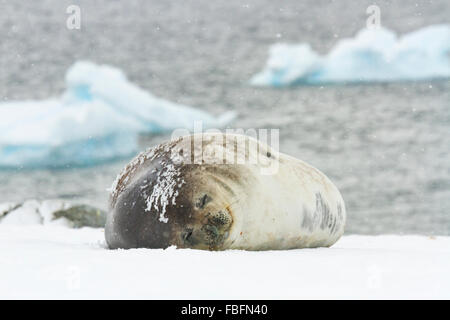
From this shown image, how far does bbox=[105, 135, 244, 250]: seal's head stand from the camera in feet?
7.25

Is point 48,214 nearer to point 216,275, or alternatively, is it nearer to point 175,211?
point 175,211

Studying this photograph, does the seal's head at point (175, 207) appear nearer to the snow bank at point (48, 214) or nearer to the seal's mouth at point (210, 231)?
the seal's mouth at point (210, 231)

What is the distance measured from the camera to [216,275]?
168cm

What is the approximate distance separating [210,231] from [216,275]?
0.53 metres

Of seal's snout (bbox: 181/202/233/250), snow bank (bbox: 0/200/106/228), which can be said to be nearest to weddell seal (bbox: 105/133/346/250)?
seal's snout (bbox: 181/202/233/250)

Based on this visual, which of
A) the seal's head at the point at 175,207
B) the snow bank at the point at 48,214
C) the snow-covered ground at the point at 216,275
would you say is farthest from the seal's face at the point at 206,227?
the snow bank at the point at 48,214

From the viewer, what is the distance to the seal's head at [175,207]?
7.25ft

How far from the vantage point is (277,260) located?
1.99 metres

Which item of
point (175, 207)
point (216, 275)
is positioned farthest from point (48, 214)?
point (216, 275)

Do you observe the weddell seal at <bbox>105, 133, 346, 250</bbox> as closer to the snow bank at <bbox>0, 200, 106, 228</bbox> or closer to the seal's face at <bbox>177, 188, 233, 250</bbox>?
the seal's face at <bbox>177, 188, 233, 250</bbox>

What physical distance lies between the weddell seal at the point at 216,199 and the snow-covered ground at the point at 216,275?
0.49 ft
